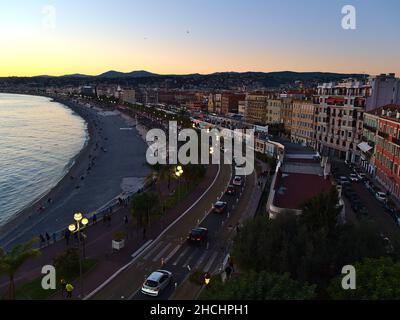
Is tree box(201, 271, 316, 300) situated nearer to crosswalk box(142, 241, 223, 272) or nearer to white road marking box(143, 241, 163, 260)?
crosswalk box(142, 241, 223, 272)

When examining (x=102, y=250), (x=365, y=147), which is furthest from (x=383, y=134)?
(x=102, y=250)

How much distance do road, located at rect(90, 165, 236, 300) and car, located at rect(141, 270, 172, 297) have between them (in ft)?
1.40

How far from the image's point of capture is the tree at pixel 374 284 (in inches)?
535

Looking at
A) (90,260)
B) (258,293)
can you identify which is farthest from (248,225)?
(90,260)

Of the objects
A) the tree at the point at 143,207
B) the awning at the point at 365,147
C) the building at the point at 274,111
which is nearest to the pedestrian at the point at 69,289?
the tree at the point at 143,207

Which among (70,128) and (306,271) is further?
(70,128)

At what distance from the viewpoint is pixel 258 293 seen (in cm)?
1303

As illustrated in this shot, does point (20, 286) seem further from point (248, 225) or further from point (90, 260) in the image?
point (248, 225)

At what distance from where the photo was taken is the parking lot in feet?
116

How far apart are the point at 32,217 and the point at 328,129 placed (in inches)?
2145

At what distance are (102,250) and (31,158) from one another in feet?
205

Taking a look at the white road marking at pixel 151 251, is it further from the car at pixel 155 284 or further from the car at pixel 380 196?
the car at pixel 380 196

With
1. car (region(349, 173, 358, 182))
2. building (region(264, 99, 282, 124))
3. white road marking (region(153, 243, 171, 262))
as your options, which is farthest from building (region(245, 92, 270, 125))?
white road marking (region(153, 243, 171, 262))

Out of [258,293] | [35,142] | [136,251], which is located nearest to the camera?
Answer: [258,293]
